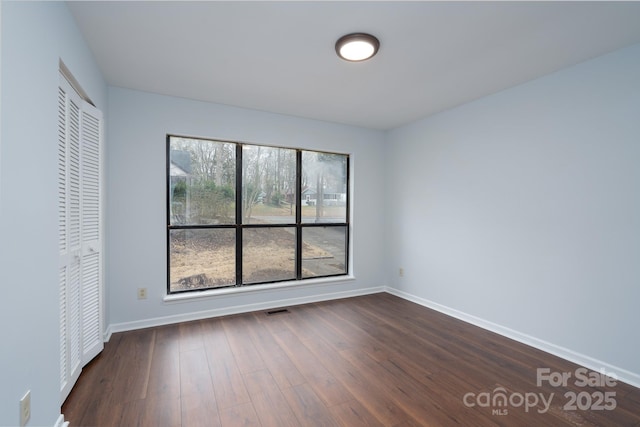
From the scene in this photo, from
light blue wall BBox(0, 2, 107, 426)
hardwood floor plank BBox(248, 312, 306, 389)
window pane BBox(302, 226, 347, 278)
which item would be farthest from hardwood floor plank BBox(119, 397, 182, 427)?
window pane BBox(302, 226, 347, 278)

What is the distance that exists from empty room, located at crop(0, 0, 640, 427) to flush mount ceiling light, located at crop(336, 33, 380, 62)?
0.02m

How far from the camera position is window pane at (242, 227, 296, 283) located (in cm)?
381

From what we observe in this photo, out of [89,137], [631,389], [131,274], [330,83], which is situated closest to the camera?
[631,389]

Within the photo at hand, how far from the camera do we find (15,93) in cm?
124

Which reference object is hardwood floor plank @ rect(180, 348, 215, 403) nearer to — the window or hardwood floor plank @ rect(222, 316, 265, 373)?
hardwood floor plank @ rect(222, 316, 265, 373)

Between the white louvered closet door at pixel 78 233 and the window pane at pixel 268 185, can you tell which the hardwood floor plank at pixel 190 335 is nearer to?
the white louvered closet door at pixel 78 233

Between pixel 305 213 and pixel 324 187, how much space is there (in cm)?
52

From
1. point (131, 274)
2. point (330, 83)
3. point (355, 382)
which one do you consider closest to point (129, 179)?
point (131, 274)

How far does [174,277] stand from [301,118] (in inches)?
104

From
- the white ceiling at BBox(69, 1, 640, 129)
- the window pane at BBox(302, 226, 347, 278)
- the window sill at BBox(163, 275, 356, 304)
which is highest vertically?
the white ceiling at BBox(69, 1, 640, 129)

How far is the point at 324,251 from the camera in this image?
4395 mm

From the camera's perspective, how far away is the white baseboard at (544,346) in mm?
2254

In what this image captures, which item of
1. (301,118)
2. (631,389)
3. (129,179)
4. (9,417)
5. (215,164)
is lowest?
(631,389)

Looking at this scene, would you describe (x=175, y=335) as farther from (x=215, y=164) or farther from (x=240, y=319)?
(x=215, y=164)
